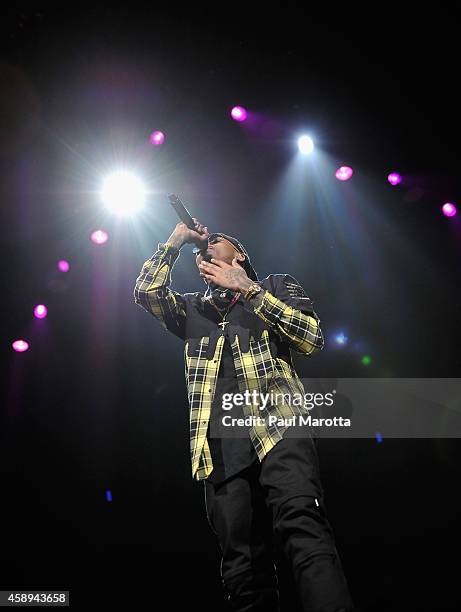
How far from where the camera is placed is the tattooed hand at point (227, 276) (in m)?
1.82

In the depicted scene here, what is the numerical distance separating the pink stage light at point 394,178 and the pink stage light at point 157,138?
173 cm

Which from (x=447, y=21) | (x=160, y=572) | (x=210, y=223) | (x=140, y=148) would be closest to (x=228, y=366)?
(x=160, y=572)

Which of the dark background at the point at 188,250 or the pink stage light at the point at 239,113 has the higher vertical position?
the pink stage light at the point at 239,113

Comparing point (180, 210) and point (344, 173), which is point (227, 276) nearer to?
point (180, 210)

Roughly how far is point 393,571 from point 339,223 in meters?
2.36

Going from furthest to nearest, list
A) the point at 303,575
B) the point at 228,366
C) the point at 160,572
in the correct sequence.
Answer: the point at 160,572
the point at 228,366
the point at 303,575

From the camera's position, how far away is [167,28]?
317cm

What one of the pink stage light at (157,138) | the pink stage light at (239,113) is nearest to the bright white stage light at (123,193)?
the pink stage light at (157,138)

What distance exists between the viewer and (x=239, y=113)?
3.62 metres

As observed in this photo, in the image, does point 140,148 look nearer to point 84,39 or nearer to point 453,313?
point 84,39

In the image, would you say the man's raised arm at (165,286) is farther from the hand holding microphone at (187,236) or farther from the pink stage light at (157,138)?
the pink stage light at (157,138)

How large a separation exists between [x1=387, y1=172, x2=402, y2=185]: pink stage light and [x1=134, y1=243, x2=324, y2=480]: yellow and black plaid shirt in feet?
6.67

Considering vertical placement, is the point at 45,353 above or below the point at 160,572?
above

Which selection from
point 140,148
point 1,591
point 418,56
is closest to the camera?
point 1,591
